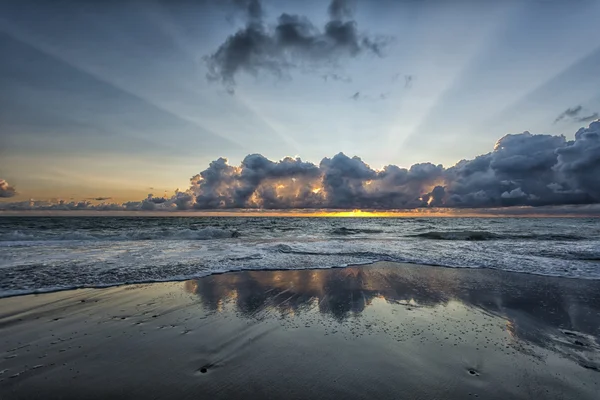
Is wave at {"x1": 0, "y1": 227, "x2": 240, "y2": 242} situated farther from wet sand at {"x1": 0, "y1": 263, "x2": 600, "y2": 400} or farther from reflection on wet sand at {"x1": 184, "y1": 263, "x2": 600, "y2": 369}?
wet sand at {"x1": 0, "y1": 263, "x2": 600, "y2": 400}

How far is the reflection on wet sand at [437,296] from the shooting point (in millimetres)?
5852

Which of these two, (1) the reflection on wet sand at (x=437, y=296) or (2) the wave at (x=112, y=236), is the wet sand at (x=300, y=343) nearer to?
(1) the reflection on wet sand at (x=437, y=296)

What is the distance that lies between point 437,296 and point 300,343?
5.09 m

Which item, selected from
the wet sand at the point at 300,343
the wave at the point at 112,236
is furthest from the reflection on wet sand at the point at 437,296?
the wave at the point at 112,236

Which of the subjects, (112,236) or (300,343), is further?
(112,236)

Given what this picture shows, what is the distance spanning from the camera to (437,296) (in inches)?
328

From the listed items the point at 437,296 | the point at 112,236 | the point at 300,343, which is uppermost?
the point at 300,343

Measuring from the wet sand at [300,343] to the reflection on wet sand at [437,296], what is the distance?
0.06 metres

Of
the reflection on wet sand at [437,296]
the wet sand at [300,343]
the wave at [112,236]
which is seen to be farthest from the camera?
the wave at [112,236]

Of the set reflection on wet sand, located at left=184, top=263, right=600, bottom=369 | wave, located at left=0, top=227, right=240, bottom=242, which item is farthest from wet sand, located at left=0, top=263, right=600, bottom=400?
wave, located at left=0, top=227, right=240, bottom=242

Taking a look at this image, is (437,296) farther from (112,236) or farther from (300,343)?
→ (112,236)

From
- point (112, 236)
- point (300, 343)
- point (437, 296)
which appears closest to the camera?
point (300, 343)

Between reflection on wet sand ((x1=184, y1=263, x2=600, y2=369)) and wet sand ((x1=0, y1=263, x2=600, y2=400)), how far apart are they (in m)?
0.06

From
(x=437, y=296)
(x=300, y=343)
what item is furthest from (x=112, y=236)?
(x=437, y=296)
